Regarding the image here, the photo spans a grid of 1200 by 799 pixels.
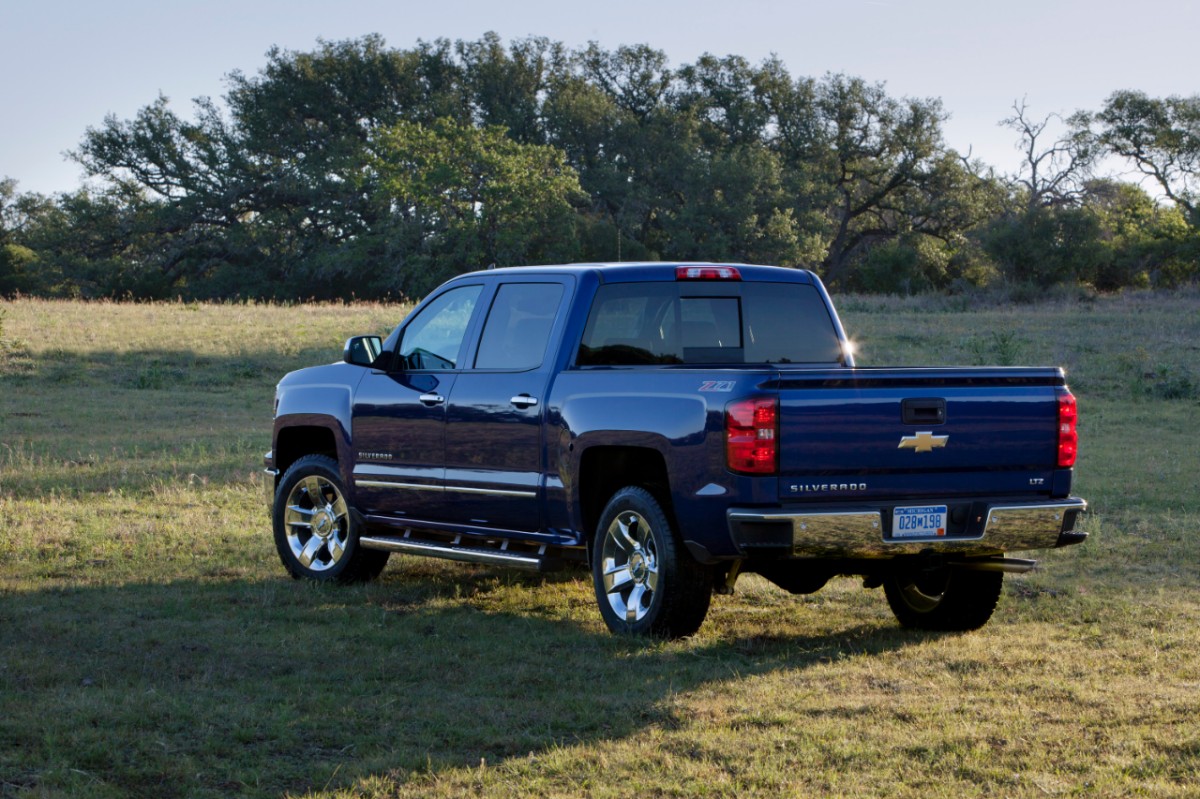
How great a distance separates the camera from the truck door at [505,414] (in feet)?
26.1

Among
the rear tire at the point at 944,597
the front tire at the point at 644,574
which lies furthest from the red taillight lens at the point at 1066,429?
the front tire at the point at 644,574

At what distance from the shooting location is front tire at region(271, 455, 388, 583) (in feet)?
30.4

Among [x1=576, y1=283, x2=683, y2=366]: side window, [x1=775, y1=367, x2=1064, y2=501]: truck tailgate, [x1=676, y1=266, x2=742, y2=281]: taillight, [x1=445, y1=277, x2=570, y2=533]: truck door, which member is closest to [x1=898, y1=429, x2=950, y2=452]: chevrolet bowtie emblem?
[x1=775, y1=367, x2=1064, y2=501]: truck tailgate

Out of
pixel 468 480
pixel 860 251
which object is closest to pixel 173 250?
pixel 860 251

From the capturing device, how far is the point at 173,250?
58.3 m

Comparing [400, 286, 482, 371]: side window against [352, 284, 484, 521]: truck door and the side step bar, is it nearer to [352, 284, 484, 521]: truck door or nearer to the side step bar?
[352, 284, 484, 521]: truck door

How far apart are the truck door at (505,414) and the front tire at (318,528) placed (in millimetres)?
1001

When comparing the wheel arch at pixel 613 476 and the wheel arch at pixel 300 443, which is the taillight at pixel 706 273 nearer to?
the wheel arch at pixel 613 476

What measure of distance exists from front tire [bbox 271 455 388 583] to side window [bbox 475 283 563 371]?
1.48 meters

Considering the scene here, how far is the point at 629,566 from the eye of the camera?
7562 mm

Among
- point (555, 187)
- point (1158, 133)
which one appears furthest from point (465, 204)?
point (1158, 133)

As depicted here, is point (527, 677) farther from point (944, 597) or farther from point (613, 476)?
point (944, 597)

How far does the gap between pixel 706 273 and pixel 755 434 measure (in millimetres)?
1754

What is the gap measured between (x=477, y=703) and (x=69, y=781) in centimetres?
171
